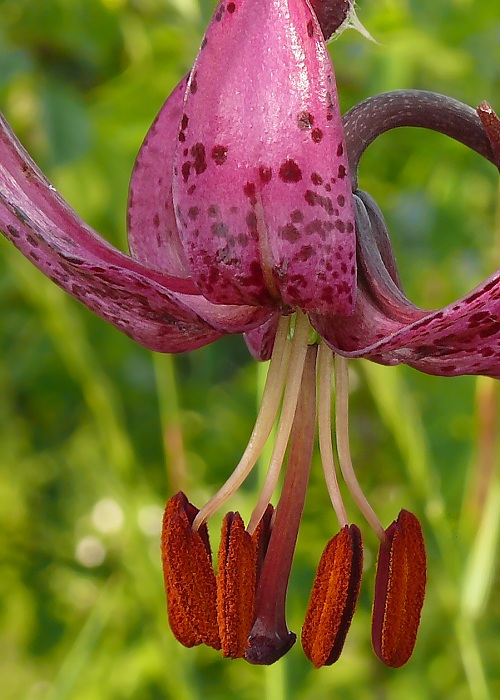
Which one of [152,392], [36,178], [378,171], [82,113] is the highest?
[378,171]

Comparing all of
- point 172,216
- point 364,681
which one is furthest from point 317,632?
point 364,681

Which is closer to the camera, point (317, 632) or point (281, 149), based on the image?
point (281, 149)

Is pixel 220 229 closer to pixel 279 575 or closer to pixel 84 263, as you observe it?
pixel 84 263

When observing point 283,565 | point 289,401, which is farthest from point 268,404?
point 283,565

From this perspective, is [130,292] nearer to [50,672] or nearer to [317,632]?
[317,632]

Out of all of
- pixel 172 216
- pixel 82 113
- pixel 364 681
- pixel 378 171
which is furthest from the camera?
pixel 378 171

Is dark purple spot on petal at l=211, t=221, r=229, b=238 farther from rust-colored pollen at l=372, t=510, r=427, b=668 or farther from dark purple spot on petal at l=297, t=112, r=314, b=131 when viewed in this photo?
rust-colored pollen at l=372, t=510, r=427, b=668

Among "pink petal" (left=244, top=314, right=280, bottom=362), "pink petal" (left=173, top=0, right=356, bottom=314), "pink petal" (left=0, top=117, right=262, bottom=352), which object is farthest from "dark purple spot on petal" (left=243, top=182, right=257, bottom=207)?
"pink petal" (left=244, top=314, right=280, bottom=362)
